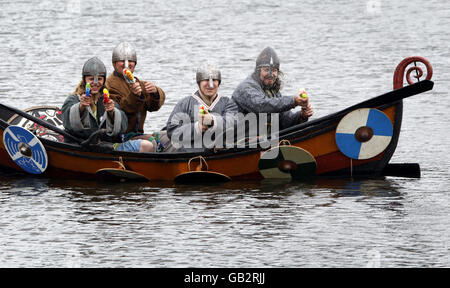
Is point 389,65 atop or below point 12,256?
atop

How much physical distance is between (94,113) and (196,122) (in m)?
1.38

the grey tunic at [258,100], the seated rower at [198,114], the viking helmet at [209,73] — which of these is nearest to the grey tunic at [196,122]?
the seated rower at [198,114]

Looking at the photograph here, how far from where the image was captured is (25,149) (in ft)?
50.9

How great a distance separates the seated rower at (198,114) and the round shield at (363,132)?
1451 millimetres

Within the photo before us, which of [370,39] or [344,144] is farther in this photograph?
[370,39]

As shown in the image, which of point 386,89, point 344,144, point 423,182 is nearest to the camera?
point 344,144

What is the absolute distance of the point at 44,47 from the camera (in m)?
34.3

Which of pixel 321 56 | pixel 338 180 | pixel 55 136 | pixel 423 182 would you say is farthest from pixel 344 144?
pixel 321 56

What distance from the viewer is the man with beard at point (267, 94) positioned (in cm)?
1480

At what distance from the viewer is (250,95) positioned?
14.9 metres

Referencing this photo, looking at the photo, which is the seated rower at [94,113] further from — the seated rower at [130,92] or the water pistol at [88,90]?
the seated rower at [130,92]
